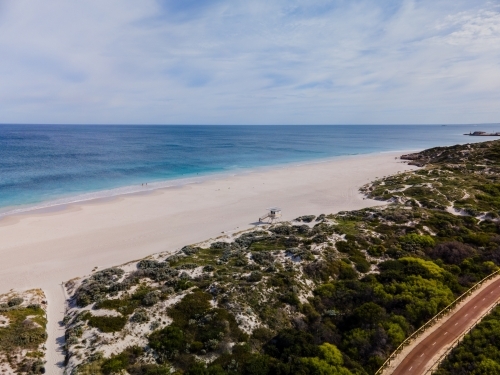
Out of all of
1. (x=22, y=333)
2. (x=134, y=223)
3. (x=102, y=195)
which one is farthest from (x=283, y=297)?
(x=102, y=195)

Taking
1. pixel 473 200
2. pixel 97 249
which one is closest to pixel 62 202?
pixel 97 249

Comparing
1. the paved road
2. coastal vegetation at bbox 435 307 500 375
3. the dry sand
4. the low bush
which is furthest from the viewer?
the dry sand

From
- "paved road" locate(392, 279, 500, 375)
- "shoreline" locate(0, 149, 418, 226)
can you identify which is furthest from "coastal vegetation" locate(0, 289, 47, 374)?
"shoreline" locate(0, 149, 418, 226)

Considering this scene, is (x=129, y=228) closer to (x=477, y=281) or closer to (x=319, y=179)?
(x=477, y=281)

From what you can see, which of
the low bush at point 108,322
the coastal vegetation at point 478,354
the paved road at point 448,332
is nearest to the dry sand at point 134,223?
the low bush at point 108,322

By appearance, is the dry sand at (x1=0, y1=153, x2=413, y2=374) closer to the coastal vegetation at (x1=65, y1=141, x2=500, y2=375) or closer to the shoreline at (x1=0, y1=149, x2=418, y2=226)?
the shoreline at (x1=0, y1=149, x2=418, y2=226)

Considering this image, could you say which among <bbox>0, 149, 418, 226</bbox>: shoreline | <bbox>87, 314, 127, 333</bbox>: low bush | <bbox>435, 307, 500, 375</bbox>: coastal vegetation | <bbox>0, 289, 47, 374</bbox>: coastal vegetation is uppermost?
<bbox>0, 149, 418, 226</bbox>: shoreline
